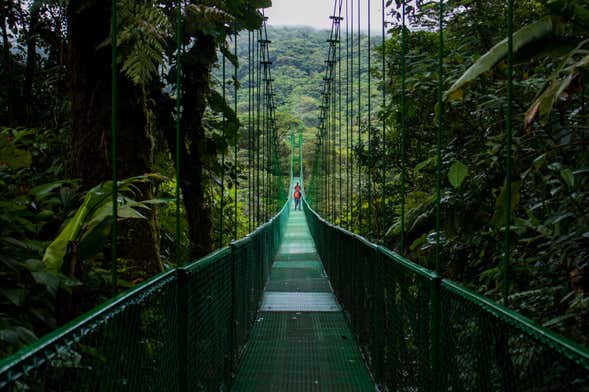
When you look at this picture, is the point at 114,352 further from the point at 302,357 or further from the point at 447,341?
the point at 302,357

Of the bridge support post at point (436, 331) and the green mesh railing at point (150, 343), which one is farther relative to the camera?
the bridge support post at point (436, 331)

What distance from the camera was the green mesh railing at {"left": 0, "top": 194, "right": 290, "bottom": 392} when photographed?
29.9 inches

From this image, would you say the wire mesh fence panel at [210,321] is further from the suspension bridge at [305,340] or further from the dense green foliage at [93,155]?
the dense green foliage at [93,155]

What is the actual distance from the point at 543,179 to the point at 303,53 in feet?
87.4

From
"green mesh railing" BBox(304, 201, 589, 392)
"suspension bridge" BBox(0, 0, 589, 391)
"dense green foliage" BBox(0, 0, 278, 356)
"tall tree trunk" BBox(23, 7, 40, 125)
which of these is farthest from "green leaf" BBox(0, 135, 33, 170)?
"tall tree trunk" BBox(23, 7, 40, 125)

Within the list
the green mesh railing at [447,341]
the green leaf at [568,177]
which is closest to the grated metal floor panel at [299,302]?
the green mesh railing at [447,341]

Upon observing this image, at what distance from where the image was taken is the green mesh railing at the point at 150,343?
0.76 meters

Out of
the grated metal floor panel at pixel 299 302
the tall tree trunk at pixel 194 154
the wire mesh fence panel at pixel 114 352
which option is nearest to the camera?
the wire mesh fence panel at pixel 114 352

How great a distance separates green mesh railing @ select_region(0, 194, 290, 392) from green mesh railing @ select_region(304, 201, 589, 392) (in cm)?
65

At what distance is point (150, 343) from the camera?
4.27ft

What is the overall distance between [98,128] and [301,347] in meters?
1.81

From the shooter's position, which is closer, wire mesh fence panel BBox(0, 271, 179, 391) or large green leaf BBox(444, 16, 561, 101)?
wire mesh fence panel BBox(0, 271, 179, 391)

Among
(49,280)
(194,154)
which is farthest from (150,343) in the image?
(194,154)

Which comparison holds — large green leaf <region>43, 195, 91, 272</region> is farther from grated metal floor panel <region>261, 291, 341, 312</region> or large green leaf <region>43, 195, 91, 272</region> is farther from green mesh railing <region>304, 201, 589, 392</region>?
grated metal floor panel <region>261, 291, 341, 312</region>
